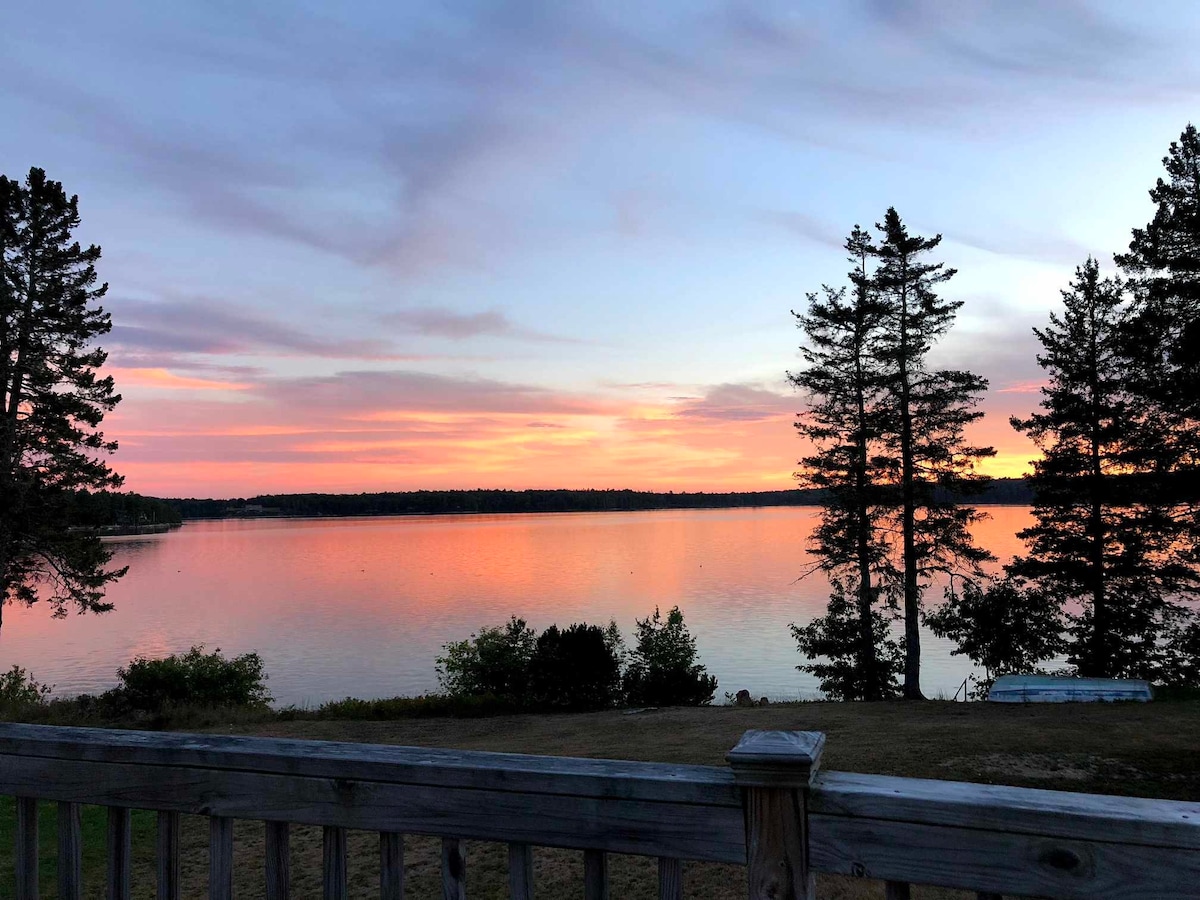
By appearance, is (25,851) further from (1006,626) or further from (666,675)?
(1006,626)

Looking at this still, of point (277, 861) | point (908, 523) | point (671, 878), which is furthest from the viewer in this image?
point (908, 523)

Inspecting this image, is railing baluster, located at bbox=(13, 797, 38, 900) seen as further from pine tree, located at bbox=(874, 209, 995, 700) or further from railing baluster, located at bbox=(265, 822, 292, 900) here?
pine tree, located at bbox=(874, 209, 995, 700)

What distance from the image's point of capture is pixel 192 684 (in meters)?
25.1

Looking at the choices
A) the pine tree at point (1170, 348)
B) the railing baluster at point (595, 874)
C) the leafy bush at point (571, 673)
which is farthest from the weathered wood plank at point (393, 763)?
the pine tree at point (1170, 348)

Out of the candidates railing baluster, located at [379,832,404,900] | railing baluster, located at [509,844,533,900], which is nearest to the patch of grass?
railing baluster, located at [379,832,404,900]

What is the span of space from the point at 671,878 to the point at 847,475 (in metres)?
29.9

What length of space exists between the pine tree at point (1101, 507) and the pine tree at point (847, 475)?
6255 millimetres

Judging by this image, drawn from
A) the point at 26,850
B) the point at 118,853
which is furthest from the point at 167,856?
the point at 26,850

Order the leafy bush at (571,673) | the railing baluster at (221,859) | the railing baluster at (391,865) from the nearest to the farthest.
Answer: the railing baluster at (391,865) < the railing baluster at (221,859) < the leafy bush at (571,673)

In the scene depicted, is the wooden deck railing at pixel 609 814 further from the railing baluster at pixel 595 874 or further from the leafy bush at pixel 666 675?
the leafy bush at pixel 666 675

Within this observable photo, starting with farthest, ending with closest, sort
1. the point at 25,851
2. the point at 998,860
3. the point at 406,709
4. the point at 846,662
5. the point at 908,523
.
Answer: the point at 846,662, the point at 908,523, the point at 406,709, the point at 25,851, the point at 998,860

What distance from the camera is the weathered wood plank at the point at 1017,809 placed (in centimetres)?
178

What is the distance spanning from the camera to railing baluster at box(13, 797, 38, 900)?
2.70m

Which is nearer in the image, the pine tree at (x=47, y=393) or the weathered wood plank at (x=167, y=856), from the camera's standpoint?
the weathered wood plank at (x=167, y=856)
